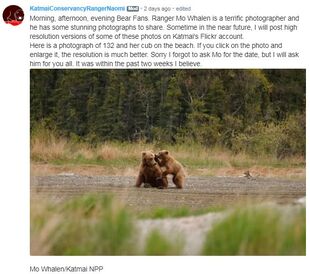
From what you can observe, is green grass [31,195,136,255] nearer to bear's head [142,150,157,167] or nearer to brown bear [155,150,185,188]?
bear's head [142,150,157,167]

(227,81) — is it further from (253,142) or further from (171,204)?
(171,204)

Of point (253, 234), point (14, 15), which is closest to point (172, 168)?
point (14, 15)

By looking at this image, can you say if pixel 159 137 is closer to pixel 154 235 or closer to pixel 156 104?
pixel 156 104

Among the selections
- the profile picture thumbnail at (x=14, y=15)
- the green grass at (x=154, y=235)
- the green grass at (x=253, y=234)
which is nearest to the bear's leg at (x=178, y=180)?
the profile picture thumbnail at (x=14, y=15)

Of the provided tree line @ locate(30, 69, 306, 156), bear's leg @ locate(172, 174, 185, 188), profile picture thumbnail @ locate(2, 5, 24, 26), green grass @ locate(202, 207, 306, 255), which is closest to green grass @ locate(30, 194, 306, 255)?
green grass @ locate(202, 207, 306, 255)

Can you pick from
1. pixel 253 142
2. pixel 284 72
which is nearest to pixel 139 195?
pixel 253 142

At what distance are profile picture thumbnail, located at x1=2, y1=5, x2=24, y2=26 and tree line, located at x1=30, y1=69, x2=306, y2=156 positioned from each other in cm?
1138

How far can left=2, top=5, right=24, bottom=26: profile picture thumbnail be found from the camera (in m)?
9.42

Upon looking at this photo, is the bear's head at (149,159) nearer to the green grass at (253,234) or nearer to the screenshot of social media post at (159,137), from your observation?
the screenshot of social media post at (159,137)

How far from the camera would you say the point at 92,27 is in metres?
9.42

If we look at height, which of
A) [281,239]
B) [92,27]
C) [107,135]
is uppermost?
[92,27]

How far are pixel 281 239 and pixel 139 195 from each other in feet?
15.9

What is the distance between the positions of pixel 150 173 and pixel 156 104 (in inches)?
402

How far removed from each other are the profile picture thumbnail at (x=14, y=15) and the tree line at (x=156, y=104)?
37.3ft
